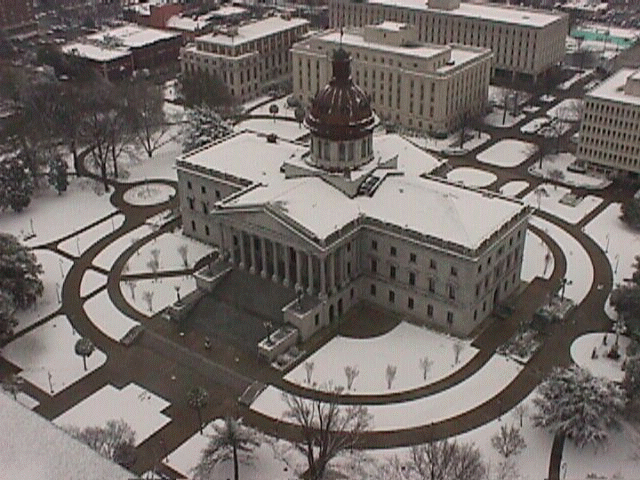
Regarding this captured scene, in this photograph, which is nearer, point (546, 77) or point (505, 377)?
point (505, 377)

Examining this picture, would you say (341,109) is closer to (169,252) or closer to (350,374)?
(169,252)

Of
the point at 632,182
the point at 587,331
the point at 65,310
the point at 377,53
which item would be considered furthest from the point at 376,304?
the point at 377,53

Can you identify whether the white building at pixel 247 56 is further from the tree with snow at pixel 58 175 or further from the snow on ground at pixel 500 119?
the tree with snow at pixel 58 175

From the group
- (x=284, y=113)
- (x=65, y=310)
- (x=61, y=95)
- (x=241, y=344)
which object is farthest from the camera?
(x=284, y=113)

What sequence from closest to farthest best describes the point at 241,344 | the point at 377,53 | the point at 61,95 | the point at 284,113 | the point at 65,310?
the point at 241,344 < the point at 65,310 < the point at 61,95 < the point at 377,53 < the point at 284,113

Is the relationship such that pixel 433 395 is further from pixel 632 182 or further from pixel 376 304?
pixel 632 182

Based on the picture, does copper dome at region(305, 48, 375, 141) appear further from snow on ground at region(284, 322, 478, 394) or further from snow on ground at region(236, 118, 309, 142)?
snow on ground at region(236, 118, 309, 142)
